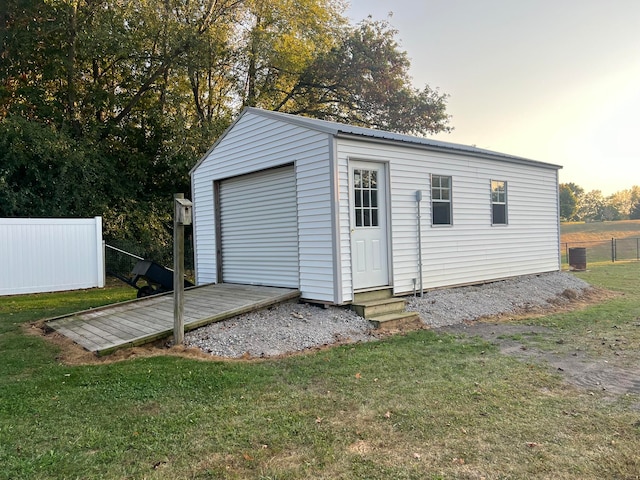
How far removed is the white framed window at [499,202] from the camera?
9.82 metres

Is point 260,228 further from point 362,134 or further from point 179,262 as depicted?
point 179,262

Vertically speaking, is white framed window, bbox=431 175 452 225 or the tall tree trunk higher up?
the tall tree trunk

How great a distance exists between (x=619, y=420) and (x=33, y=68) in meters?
18.7

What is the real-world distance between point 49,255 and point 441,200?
993cm

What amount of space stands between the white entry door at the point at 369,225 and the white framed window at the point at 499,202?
3652mm

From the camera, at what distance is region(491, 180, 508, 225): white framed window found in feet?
32.2

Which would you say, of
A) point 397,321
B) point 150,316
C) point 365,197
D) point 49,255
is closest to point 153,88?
point 49,255

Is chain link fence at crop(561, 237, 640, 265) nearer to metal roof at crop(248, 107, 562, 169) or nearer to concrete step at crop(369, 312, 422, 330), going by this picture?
metal roof at crop(248, 107, 562, 169)

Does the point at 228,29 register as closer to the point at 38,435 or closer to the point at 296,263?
Result: the point at 296,263

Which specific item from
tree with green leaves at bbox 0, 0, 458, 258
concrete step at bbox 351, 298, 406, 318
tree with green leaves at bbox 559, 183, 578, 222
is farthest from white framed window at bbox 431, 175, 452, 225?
tree with green leaves at bbox 559, 183, 578, 222

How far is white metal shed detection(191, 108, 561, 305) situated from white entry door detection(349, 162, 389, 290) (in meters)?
0.02

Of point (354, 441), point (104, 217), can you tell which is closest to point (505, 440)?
point (354, 441)

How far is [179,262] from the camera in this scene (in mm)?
5379

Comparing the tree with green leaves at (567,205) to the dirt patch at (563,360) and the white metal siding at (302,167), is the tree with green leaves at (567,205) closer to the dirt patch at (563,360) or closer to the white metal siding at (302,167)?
the dirt patch at (563,360)
